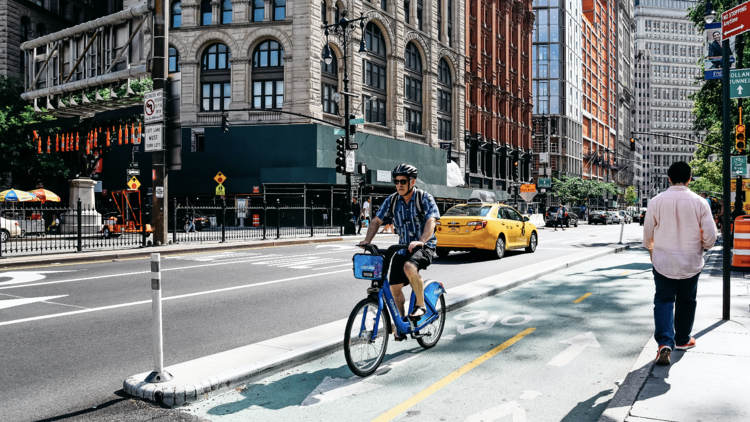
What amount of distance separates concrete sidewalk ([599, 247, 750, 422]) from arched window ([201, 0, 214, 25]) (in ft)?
131

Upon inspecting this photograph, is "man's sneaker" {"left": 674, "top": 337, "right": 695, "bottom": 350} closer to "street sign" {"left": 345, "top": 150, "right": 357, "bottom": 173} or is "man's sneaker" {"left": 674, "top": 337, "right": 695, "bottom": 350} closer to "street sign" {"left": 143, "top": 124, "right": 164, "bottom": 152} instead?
"street sign" {"left": 143, "top": 124, "right": 164, "bottom": 152}

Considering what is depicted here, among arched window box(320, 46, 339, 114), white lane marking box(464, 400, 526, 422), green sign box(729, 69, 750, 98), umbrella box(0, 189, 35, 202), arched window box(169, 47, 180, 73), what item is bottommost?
white lane marking box(464, 400, 526, 422)

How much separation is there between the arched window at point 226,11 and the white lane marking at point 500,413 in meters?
40.1

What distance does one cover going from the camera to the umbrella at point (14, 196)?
29.2 m

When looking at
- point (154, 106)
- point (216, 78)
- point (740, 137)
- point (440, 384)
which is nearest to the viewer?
point (440, 384)

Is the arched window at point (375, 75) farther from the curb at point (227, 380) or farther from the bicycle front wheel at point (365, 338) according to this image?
the bicycle front wheel at point (365, 338)

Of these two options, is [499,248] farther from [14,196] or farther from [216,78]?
[216,78]

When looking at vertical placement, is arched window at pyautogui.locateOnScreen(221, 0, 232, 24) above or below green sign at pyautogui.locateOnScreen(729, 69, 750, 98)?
above

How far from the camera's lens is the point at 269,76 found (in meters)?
39.6

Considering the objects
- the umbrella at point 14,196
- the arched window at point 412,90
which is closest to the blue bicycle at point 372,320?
the umbrella at point 14,196

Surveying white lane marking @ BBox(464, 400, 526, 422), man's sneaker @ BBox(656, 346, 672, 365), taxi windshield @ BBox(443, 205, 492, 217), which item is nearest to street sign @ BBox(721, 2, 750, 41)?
man's sneaker @ BBox(656, 346, 672, 365)

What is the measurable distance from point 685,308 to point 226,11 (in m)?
40.0

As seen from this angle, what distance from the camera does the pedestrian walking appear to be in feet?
17.9

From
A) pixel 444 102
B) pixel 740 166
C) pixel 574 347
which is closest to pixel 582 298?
→ pixel 574 347
